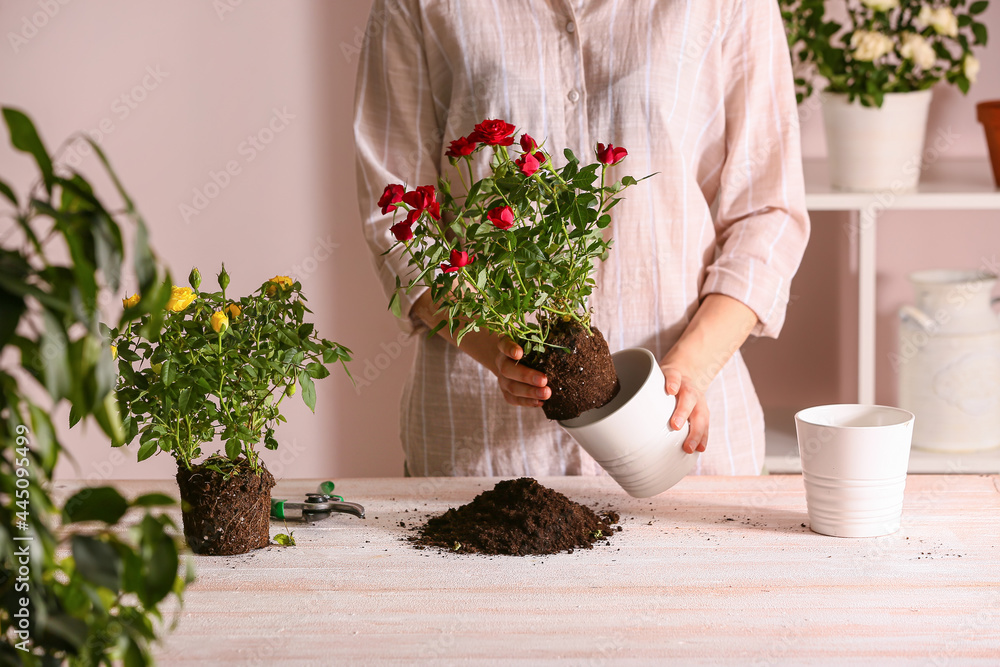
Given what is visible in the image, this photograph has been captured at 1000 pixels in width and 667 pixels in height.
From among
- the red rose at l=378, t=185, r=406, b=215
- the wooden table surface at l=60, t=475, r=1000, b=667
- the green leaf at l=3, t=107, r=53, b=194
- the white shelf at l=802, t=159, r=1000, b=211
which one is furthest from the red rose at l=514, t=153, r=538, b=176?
the white shelf at l=802, t=159, r=1000, b=211

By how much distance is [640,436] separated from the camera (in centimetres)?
96

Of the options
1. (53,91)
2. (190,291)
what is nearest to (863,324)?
(190,291)

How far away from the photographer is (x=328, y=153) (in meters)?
2.18

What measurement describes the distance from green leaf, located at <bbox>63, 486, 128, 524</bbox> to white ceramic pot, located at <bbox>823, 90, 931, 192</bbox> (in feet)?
5.46

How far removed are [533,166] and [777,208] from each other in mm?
633

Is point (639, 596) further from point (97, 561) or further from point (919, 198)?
point (919, 198)

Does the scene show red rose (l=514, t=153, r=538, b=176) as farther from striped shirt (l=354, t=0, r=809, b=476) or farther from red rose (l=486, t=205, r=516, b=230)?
striped shirt (l=354, t=0, r=809, b=476)

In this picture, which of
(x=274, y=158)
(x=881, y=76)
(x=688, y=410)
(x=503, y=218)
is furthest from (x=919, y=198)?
(x=274, y=158)

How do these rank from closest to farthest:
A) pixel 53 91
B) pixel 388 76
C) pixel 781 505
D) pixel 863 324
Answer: pixel 781 505 < pixel 388 76 < pixel 863 324 < pixel 53 91

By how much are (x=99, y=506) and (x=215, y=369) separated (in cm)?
45

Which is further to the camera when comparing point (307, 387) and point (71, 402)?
point (307, 387)

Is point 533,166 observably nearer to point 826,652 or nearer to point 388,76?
point 826,652

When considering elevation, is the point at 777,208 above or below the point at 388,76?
below

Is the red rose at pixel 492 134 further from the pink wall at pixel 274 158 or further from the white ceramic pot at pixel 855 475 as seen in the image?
the pink wall at pixel 274 158
